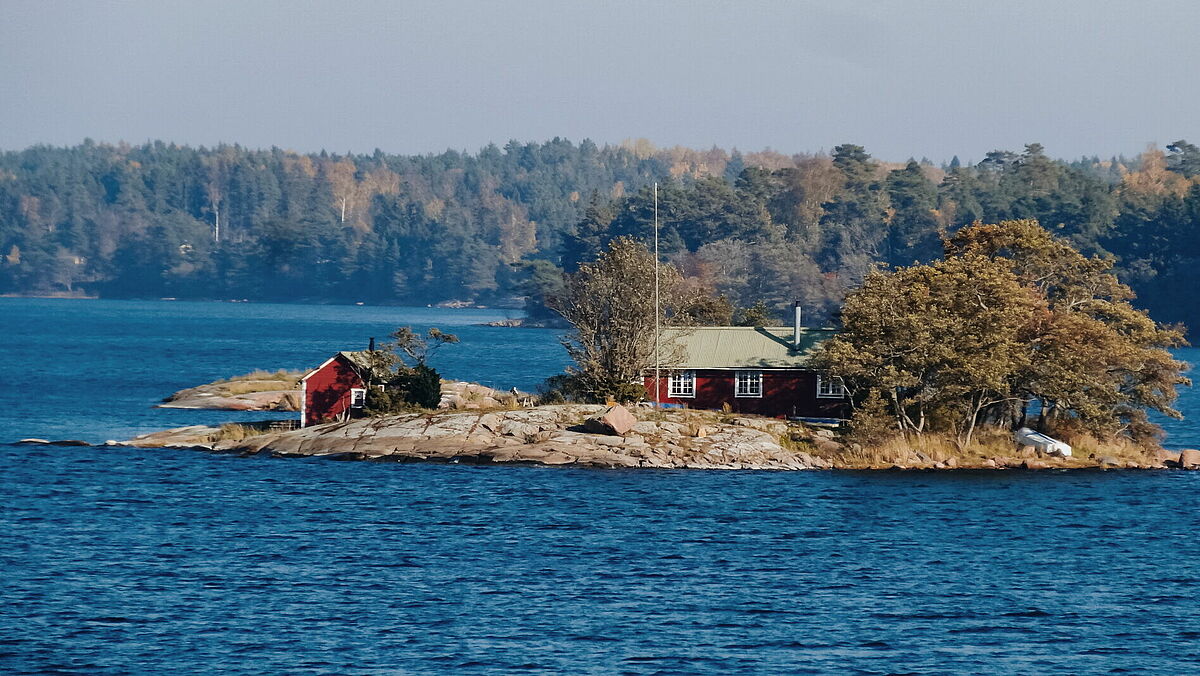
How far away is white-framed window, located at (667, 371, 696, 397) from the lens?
73.0 m

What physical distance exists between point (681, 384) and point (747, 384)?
2.97 m

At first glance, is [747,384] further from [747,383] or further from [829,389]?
[829,389]

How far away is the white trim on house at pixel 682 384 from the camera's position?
7300 cm

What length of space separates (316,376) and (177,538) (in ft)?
69.7

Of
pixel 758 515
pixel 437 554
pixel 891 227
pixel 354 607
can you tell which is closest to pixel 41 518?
pixel 437 554

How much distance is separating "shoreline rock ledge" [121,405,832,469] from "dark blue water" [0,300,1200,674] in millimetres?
925

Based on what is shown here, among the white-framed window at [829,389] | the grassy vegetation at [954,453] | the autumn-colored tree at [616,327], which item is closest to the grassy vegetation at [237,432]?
the autumn-colored tree at [616,327]

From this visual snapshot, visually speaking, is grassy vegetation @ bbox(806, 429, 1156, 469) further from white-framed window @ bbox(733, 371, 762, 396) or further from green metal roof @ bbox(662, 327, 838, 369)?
green metal roof @ bbox(662, 327, 838, 369)

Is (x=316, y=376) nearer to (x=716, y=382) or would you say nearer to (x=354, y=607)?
(x=716, y=382)

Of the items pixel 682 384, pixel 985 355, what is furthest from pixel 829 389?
pixel 985 355

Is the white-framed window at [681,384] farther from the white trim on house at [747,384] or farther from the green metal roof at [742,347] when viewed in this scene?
the white trim on house at [747,384]

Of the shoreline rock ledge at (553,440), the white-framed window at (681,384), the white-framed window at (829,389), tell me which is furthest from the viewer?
the white-framed window at (681,384)

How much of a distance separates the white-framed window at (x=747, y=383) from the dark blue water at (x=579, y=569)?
810cm

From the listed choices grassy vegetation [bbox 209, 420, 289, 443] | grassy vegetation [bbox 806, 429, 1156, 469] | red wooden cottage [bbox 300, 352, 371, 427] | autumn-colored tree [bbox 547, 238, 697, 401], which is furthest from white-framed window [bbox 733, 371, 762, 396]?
grassy vegetation [bbox 209, 420, 289, 443]
